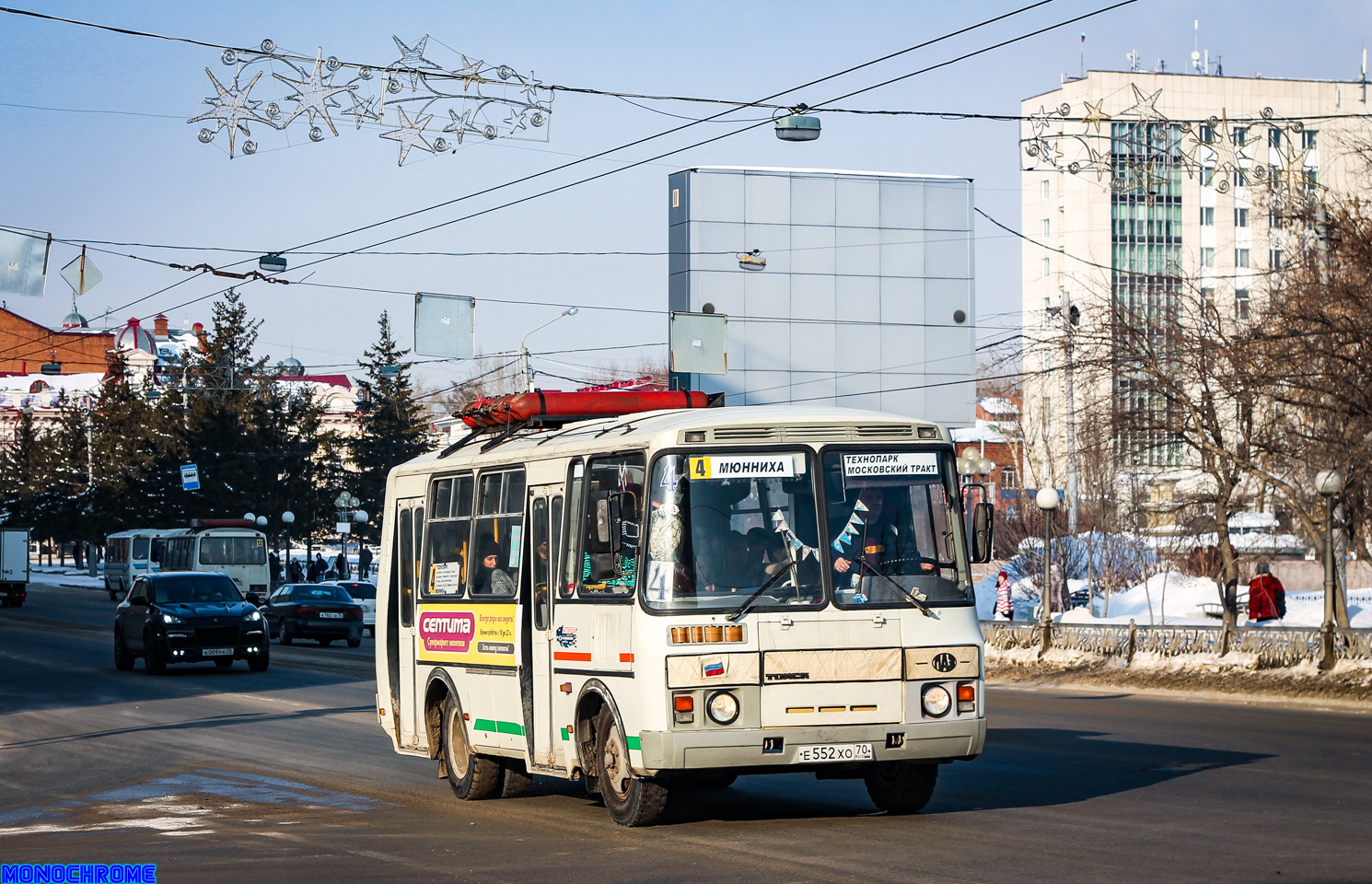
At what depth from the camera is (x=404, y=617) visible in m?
14.7

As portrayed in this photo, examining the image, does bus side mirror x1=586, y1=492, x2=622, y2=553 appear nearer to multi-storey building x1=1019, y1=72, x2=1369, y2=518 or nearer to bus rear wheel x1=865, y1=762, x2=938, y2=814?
bus rear wheel x1=865, y1=762, x2=938, y2=814

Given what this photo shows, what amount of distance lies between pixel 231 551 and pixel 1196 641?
3891 cm

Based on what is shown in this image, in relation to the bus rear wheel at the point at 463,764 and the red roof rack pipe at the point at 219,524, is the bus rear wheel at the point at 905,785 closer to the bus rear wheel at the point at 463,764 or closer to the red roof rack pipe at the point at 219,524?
the bus rear wheel at the point at 463,764

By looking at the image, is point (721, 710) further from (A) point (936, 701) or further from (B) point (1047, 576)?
(B) point (1047, 576)

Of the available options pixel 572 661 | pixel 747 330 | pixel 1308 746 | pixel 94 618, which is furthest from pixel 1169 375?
pixel 94 618

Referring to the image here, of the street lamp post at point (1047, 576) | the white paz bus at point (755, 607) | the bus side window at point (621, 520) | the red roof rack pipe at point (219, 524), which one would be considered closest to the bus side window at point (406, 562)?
the white paz bus at point (755, 607)

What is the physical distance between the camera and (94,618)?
52.1 metres

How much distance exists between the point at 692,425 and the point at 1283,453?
66.8 ft

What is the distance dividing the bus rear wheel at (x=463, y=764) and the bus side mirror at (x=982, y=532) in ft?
14.1

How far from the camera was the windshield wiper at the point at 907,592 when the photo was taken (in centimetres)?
1062

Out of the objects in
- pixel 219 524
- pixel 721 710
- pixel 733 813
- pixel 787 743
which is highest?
pixel 219 524

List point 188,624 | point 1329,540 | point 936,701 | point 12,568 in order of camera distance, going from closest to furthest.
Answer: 1. point 936,701
2. point 1329,540
3. point 188,624
4. point 12,568

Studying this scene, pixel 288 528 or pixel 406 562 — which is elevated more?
pixel 288 528

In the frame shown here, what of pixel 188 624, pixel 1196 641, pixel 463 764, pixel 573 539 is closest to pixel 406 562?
pixel 463 764
